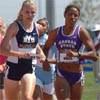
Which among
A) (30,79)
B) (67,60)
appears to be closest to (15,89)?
(30,79)

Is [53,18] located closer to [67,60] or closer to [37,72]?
[37,72]

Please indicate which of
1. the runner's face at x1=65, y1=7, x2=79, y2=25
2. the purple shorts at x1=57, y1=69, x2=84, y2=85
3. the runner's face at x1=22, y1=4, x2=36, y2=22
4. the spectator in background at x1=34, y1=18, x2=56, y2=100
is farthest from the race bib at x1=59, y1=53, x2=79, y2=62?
the spectator in background at x1=34, y1=18, x2=56, y2=100

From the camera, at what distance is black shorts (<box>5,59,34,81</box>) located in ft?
29.1

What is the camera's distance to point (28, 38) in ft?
28.7

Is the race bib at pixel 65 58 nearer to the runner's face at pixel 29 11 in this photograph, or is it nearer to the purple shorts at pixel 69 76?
the purple shorts at pixel 69 76

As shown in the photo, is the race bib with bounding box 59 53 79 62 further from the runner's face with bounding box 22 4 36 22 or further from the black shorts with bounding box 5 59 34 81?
the runner's face with bounding box 22 4 36 22

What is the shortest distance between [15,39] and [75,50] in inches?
38.5

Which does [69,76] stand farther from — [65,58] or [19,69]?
[19,69]

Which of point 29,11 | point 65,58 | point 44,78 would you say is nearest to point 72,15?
point 65,58

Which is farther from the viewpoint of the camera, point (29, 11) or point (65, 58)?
point (65, 58)

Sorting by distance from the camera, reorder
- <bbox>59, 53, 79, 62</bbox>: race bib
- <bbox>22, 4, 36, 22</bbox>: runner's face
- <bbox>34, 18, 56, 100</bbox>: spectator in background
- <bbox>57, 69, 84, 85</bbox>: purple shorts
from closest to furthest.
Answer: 1. <bbox>22, 4, 36, 22</bbox>: runner's face
2. <bbox>59, 53, 79, 62</bbox>: race bib
3. <bbox>57, 69, 84, 85</bbox>: purple shorts
4. <bbox>34, 18, 56, 100</bbox>: spectator in background

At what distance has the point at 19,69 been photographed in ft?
29.2

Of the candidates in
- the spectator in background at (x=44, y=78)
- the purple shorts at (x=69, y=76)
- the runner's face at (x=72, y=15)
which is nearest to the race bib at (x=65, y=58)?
the purple shorts at (x=69, y=76)

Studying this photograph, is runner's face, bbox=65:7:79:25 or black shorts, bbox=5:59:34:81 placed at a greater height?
runner's face, bbox=65:7:79:25
